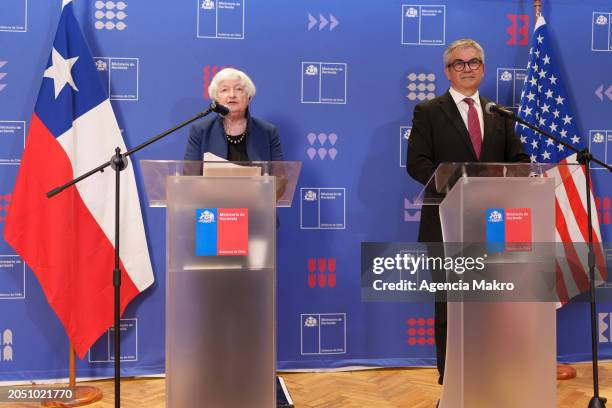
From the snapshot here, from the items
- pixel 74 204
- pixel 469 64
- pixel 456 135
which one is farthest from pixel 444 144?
pixel 74 204

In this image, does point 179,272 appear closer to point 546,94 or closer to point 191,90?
point 191,90

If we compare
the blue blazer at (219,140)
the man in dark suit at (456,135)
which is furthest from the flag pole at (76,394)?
the man in dark suit at (456,135)

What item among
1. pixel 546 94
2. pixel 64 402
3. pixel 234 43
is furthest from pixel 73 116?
pixel 546 94

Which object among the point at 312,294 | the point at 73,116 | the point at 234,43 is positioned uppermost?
the point at 234,43

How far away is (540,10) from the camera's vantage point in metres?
4.31

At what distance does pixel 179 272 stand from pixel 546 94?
9.57 ft

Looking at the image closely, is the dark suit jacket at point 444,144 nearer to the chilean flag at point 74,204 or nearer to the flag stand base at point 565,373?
the flag stand base at point 565,373

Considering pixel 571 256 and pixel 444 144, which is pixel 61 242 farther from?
pixel 571 256

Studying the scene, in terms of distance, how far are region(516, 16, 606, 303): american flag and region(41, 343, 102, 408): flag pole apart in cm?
292

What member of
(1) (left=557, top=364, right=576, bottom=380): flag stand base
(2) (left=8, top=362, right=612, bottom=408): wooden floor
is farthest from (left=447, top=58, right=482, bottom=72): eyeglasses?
(1) (left=557, top=364, right=576, bottom=380): flag stand base

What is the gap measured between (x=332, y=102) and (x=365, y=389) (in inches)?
71.6

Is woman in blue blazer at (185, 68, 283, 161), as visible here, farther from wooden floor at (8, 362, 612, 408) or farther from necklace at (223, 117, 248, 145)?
wooden floor at (8, 362, 612, 408)

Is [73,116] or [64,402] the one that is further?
[73,116]

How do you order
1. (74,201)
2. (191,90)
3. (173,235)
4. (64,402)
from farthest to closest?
(191,90)
(74,201)
(64,402)
(173,235)
